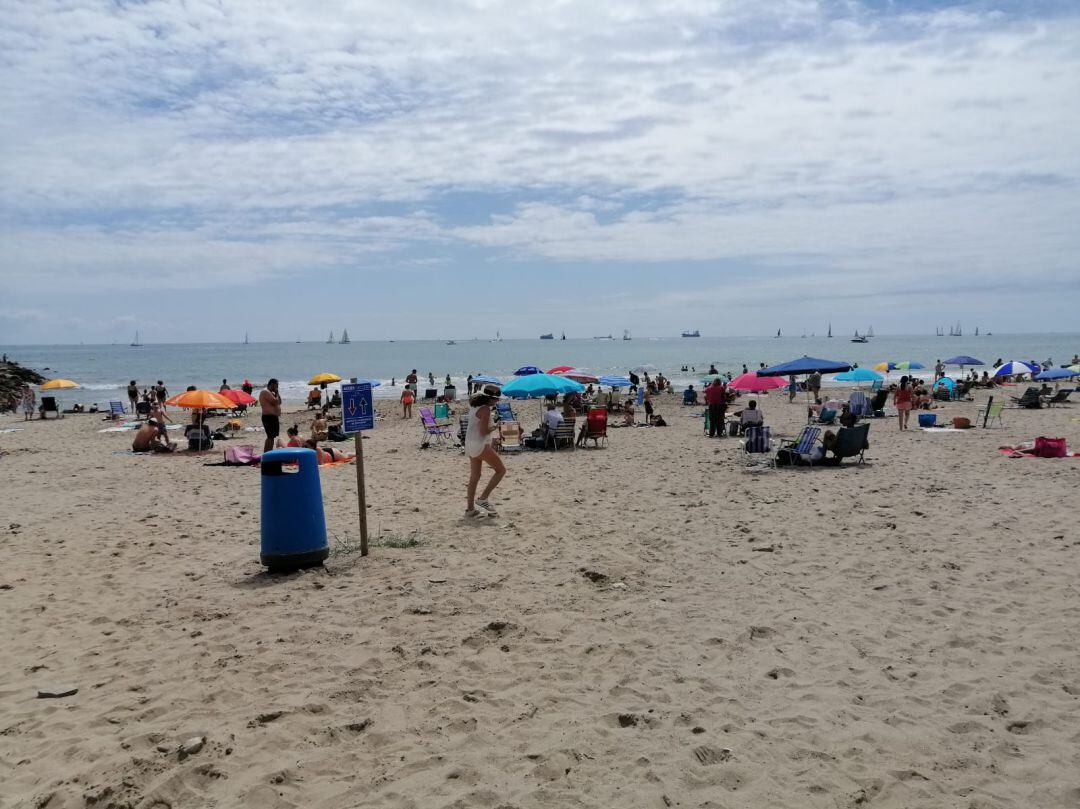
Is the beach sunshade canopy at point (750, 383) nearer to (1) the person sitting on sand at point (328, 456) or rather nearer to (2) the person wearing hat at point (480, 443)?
(1) the person sitting on sand at point (328, 456)

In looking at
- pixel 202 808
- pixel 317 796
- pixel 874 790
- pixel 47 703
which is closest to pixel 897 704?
pixel 874 790

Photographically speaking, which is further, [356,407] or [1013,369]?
[1013,369]

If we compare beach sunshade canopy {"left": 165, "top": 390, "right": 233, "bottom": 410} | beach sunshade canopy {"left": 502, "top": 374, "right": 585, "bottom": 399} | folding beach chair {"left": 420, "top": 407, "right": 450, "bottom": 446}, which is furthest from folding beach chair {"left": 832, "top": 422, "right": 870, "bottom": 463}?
beach sunshade canopy {"left": 165, "top": 390, "right": 233, "bottom": 410}

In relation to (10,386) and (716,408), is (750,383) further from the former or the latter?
(10,386)

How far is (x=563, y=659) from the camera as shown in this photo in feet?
14.1

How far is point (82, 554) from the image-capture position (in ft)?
22.5

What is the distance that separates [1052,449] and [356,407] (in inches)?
411

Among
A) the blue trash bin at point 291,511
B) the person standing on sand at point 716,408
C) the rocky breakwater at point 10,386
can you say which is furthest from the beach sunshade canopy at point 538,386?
the rocky breakwater at point 10,386

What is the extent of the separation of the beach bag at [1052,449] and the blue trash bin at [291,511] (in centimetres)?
1068

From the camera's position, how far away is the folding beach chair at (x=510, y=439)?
14992mm

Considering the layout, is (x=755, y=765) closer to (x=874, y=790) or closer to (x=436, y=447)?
(x=874, y=790)

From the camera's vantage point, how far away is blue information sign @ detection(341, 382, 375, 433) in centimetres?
632

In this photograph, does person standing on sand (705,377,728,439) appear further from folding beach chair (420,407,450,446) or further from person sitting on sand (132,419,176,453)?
person sitting on sand (132,419,176,453)

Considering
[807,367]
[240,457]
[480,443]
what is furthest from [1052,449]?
[240,457]
